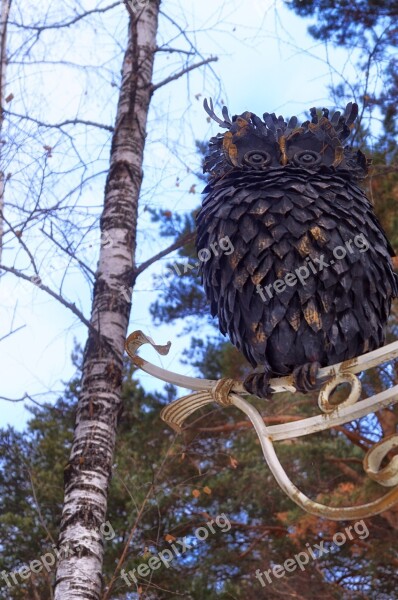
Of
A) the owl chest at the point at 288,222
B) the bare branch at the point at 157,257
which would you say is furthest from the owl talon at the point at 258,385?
the bare branch at the point at 157,257

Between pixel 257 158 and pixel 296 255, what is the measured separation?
0.19 metres

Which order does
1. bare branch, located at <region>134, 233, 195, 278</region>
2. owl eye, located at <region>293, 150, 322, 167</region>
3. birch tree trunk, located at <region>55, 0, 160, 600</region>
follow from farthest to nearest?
bare branch, located at <region>134, 233, 195, 278</region> → birch tree trunk, located at <region>55, 0, 160, 600</region> → owl eye, located at <region>293, 150, 322, 167</region>

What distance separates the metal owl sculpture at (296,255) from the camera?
1092mm

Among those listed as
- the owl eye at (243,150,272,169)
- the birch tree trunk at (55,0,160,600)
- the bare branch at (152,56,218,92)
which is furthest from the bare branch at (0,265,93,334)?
the owl eye at (243,150,272,169)

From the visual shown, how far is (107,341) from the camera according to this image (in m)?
2.72

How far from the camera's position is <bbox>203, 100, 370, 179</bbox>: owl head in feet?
3.90

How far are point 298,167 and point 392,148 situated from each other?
352 cm

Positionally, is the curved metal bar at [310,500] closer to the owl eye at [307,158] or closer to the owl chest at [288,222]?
the owl chest at [288,222]

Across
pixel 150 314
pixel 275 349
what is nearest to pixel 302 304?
pixel 275 349

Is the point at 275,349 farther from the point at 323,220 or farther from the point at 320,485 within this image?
the point at 320,485

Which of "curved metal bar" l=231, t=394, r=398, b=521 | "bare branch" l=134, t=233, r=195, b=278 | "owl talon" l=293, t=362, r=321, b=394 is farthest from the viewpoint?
"bare branch" l=134, t=233, r=195, b=278

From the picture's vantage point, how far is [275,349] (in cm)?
110

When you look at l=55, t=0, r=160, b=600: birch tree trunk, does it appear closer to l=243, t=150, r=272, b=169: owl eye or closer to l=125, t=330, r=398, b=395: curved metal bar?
l=125, t=330, r=398, b=395: curved metal bar

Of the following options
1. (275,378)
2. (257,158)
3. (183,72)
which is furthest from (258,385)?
(183,72)
